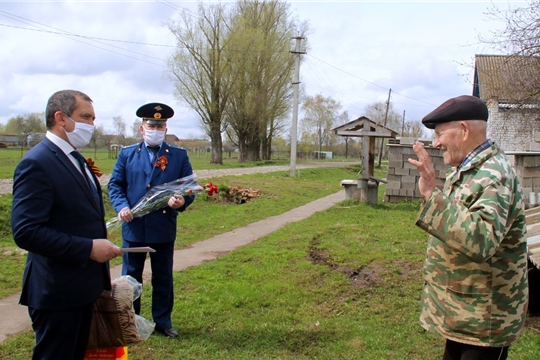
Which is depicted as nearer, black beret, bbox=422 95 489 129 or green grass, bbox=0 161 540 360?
black beret, bbox=422 95 489 129

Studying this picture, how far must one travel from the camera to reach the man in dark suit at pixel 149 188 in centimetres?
440

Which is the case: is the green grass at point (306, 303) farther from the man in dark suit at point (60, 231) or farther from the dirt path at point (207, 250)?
the man in dark suit at point (60, 231)

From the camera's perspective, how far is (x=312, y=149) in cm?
6831

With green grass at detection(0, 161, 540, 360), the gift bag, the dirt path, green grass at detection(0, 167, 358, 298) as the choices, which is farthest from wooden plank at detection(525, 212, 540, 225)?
green grass at detection(0, 167, 358, 298)

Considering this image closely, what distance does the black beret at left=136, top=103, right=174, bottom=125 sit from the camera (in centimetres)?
446

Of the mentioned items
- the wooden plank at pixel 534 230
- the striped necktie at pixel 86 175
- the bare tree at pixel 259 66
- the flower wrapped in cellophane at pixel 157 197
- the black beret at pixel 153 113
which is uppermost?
the bare tree at pixel 259 66

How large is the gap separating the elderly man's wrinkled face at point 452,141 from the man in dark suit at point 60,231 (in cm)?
192

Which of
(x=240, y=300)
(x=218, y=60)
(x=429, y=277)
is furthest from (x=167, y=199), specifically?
(x=218, y=60)

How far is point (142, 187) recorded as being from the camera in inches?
173

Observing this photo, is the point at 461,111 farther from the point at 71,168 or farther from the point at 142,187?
the point at 142,187

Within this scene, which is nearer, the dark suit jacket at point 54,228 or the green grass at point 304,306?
the dark suit jacket at point 54,228

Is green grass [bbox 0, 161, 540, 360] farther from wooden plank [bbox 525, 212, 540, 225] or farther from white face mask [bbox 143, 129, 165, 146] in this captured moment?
white face mask [bbox 143, 129, 165, 146]

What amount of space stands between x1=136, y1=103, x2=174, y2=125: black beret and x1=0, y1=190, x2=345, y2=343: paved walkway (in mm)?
2395

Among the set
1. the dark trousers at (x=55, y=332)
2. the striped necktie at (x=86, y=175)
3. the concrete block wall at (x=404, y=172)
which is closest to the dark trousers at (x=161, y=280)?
the striped necktie at (x=86, y=175)
